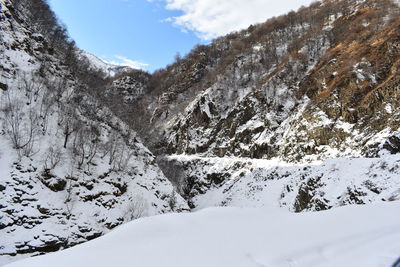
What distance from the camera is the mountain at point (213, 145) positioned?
11500mm

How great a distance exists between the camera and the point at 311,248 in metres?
3.56

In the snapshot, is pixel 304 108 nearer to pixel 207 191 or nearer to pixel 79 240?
pixel 207 191

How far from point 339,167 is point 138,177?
17.4m

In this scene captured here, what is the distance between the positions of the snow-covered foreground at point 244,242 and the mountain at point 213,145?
0.20 feet

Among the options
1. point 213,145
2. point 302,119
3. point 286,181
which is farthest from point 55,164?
point 213,145

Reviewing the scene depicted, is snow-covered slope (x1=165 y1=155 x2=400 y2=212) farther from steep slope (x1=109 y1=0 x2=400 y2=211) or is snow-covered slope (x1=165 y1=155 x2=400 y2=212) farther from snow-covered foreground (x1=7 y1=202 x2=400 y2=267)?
snow-covered foreground (x1=7 y1=202 x2=400 y2=267)

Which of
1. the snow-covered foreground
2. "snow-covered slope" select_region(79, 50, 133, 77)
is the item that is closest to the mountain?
the snow-covered foreground

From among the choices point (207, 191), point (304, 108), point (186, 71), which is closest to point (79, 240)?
point (207, 191)

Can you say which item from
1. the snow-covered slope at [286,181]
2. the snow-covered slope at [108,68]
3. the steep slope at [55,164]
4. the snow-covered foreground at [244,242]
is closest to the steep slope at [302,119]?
the snow-covered slope at [286,181]

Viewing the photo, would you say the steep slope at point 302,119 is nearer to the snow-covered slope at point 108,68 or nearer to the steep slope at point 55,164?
the steep slope at point 55,164

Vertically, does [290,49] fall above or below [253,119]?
above

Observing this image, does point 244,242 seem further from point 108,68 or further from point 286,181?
point 108,68

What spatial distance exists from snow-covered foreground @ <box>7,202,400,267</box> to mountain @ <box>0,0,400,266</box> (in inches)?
2.4

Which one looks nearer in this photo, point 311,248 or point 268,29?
point 311,248
